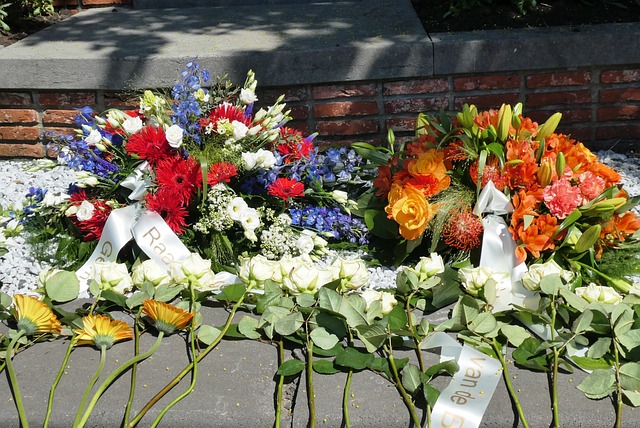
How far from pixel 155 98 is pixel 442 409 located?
4.92 feet

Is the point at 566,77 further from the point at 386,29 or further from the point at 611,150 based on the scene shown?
the point at 386,29

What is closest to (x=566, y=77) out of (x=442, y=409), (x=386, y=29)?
(x=386, y=29)

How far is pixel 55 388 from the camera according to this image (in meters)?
1.87

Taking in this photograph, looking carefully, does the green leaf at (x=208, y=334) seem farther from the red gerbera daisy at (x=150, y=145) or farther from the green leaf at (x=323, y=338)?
the red gerbera daisy at (x=150, y=145)

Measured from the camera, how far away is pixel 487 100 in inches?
139

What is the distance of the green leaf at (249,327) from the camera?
206 cm

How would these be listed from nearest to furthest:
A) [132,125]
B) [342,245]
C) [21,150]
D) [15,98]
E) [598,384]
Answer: [598,384]
[132,125]
[342,245]
[15,98]
[21,150]

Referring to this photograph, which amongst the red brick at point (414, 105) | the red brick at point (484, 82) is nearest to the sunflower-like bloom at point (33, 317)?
the red brick at point (414, 105)

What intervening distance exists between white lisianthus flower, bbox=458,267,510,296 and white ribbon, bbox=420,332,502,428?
0.22 m

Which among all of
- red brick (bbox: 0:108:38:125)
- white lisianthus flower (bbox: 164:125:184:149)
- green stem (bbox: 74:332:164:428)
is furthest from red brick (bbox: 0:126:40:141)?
green stem (bbox: 74:332:164:428)

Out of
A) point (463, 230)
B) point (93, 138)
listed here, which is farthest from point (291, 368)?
point (93, 138)

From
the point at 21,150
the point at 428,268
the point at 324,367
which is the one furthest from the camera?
the point at 21,150

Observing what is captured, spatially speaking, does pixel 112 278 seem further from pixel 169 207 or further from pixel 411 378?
pixel 411 378

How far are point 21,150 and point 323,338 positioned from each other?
2.37 metres
